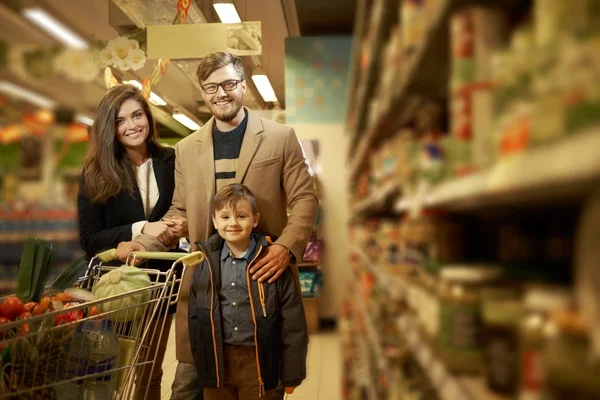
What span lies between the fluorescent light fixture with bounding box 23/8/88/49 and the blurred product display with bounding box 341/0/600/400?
3953 mm

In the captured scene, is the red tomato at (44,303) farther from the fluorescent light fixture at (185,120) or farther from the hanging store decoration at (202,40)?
the fluorescent light fixture at (185,120)

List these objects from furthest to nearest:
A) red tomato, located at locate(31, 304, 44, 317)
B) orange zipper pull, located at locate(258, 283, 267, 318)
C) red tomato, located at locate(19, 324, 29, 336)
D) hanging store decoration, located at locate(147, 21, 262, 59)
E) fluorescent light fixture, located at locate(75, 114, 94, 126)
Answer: fluorescent light fixture, located at locate(75, 114, 94, 126) → hanging store decoration, located at locate(147, 21, 262, 59) → orange zipper pull, located at locate(258, 283, 267, 318) → red tomato, located at locate(31, 304, 44, 317) → red tomato, located at locate(19, 324, 29, 336)

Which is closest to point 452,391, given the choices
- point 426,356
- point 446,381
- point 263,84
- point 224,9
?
point 446,381

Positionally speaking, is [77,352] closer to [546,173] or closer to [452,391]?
[452,391]

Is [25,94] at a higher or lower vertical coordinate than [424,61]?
higher

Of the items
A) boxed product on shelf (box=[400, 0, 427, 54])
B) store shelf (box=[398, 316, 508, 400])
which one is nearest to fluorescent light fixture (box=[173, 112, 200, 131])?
boxed product on shelf (box=[400, 0, 427, 54])

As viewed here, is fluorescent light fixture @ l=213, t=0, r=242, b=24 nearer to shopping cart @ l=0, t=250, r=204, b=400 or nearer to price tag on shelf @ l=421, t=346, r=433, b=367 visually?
shopping cart @ l=0, t=250, r=204, b=400

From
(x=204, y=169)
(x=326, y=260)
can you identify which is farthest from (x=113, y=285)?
(x=326, y=260)

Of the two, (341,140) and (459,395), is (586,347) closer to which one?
(459,395)

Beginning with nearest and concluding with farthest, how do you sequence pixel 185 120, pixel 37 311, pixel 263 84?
pixel 37 311, pixel 263 84, pixel 185 120

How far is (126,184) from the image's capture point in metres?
2.86

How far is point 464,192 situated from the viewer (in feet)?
2.72

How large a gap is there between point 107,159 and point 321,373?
2265mm

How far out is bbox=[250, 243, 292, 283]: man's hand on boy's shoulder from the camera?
2445 mm
